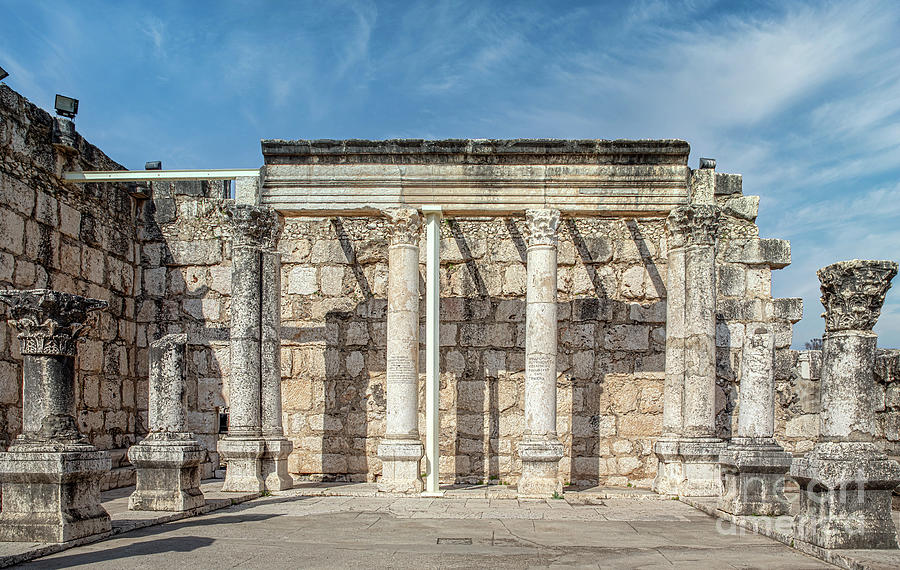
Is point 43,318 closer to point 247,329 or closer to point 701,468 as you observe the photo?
point 247,329

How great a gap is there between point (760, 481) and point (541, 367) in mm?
4065

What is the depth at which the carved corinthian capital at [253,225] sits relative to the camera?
1409 cm

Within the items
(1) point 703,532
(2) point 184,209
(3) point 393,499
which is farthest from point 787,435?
(2) point 184,209

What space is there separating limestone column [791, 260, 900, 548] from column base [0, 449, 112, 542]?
7.86 m

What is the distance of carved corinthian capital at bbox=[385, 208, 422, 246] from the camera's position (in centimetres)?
1396

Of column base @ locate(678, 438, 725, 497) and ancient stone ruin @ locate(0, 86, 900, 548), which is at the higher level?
ancient stone ruin @ locate(0, 86, 900, 548)

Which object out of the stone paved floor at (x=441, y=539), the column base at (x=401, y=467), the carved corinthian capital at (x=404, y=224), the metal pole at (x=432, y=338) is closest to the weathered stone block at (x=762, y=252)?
the stone paved floor at (x=441, y=539)

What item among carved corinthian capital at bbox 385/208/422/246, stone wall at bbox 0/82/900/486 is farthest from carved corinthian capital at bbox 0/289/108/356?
stone wall at bbox 0/82/900/486

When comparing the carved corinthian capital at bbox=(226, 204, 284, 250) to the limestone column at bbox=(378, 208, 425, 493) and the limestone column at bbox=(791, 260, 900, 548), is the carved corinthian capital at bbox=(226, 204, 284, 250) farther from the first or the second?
the limestone column at bbox=(791, 260, 900, 548)

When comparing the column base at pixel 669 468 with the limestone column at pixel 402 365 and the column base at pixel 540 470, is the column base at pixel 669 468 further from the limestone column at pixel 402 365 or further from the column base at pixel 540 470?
the limestone column at pixel 402 365

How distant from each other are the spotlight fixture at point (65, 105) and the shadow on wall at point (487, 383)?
559 centimetres

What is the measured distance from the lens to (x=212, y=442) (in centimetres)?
1611

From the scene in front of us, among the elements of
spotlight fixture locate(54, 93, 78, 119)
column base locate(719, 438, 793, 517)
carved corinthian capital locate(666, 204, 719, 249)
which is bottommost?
column base locate(719, 438, 793, 517)

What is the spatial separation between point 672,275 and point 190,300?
9.44 m
